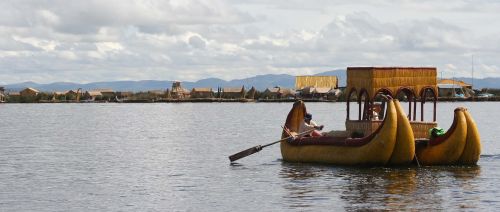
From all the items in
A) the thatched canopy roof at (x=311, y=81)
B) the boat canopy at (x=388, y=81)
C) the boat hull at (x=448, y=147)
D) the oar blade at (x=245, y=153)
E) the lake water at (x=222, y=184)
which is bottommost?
the lake water at (x=222, y=184)

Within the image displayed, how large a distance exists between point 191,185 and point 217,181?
151 cm

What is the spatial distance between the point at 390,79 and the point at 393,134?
2683 mm

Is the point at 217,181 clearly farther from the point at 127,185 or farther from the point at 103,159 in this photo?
the point at 103,159

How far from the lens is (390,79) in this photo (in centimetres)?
3616

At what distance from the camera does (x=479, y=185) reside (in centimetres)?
3259

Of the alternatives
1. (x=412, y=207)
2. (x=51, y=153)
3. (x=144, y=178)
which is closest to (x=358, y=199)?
(x=412, y=207)

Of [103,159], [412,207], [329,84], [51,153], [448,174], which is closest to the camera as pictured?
[412,207]

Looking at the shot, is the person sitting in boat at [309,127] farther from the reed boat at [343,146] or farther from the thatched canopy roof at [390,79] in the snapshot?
the thatched canopy roof at [390,79]

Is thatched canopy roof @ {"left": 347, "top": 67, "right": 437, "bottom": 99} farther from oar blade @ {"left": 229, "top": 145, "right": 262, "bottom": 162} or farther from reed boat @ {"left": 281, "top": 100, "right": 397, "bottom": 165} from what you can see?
oar blade @ {"left": 229, "top": 145, "right": 262, "bottom": 162}

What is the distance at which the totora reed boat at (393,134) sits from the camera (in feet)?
113

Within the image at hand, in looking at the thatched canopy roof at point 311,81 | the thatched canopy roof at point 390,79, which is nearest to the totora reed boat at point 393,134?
the thatched canopy roof at point 390,79

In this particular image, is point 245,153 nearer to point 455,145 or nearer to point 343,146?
point 343,146

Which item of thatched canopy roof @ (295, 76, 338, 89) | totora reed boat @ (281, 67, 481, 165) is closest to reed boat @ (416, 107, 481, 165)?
totora reed boat @ (281, 67, 481, 165)

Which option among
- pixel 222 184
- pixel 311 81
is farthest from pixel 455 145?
pixel 311 81
